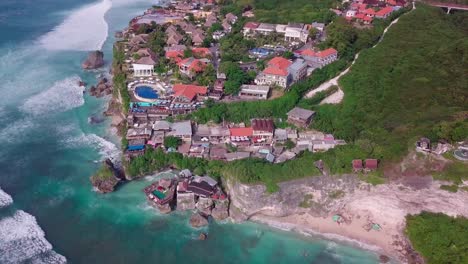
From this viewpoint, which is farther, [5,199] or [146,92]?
[146,92]

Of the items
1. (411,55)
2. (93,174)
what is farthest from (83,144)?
(411,55)

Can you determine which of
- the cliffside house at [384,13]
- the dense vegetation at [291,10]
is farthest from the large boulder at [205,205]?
the cliffside house at [384,13]

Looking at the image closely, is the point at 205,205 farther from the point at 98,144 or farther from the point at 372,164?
the point at 98,144

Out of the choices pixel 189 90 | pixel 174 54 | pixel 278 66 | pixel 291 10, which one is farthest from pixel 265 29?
pixel 189 90

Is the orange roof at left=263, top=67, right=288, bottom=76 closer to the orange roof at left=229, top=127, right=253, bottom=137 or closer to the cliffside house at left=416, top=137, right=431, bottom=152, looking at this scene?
the orange roof at left=229, top=127, right=253, bottom=137

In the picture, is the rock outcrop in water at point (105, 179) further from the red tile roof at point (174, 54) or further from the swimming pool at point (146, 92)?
the red tile roof at point (174, 54)

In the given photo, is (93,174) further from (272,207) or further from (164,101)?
(272,207)
